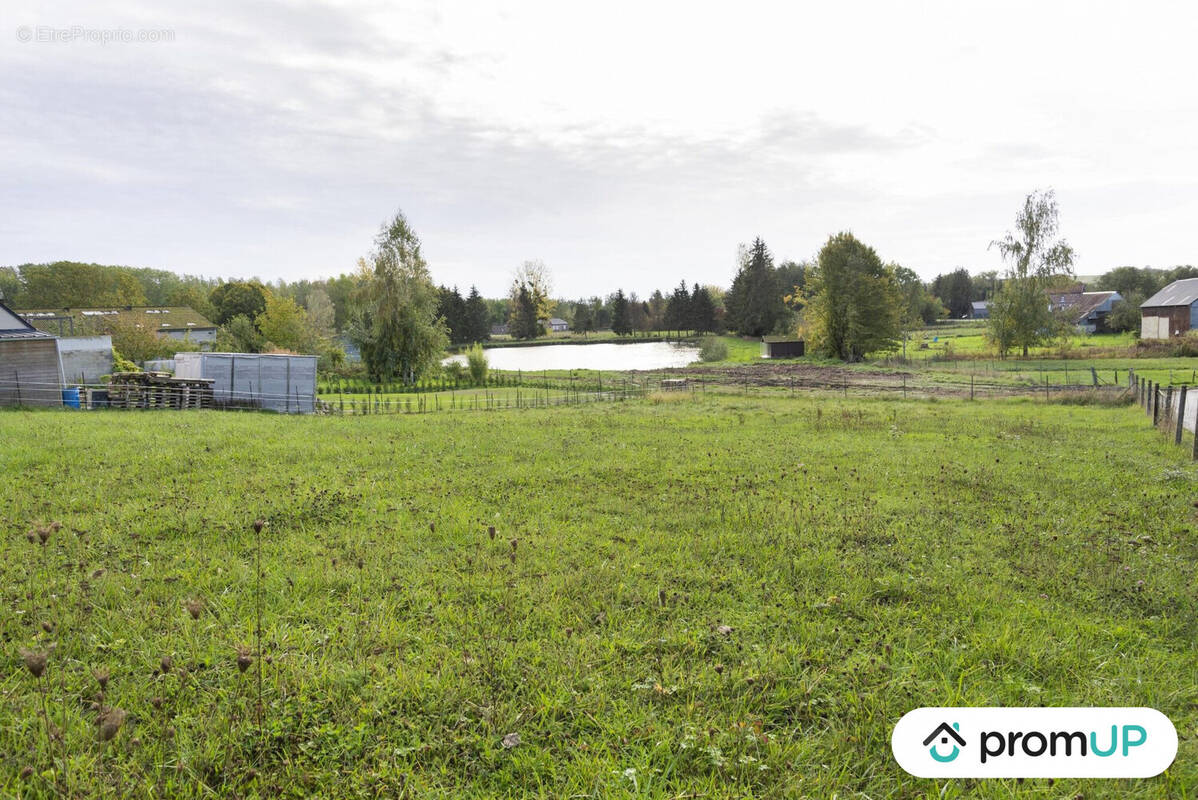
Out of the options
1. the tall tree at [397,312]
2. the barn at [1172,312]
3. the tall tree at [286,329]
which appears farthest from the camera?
the barn at [1172,312]

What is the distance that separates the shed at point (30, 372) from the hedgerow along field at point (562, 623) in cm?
1814

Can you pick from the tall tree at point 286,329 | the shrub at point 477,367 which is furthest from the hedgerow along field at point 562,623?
the tall tree at point 286,329

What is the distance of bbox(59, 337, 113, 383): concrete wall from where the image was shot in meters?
29.7

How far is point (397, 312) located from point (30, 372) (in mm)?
23132

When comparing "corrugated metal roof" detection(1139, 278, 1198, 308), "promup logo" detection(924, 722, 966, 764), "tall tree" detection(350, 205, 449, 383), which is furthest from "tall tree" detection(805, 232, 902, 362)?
"promup logo" detection(924, 722, 966, 764)

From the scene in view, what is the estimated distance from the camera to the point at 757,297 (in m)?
97.5

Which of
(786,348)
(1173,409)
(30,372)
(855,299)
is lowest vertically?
(1173,409)

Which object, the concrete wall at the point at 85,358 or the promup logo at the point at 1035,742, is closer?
the promup logo at the point at 1035,742

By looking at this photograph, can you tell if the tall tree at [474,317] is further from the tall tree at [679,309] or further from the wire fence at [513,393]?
the wire fence at [513,393]

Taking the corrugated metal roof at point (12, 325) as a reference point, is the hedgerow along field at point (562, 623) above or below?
below

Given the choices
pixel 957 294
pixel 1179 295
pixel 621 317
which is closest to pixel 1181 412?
pixel 1179 295

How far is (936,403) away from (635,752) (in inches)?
1164

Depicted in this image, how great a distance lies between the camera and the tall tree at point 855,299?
5975 cm

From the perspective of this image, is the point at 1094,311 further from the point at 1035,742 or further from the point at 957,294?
the point at 1035,742
